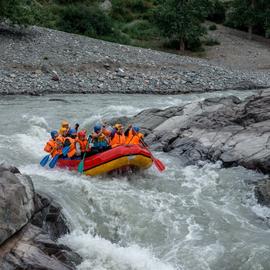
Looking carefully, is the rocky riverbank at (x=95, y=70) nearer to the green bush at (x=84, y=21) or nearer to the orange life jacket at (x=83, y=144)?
the green bush at (x=84, y=21)

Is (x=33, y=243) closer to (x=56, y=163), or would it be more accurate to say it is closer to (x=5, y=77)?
(x=56, y=163)

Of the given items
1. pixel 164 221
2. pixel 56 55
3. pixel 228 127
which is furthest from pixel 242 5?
pixel 164 221

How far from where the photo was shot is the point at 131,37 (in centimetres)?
3912

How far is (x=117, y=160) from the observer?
43.0 ft

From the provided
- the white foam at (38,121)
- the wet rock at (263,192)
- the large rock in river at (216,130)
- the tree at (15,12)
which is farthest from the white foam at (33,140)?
the tree at (15,12)

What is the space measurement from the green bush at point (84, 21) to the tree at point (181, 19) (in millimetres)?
3730

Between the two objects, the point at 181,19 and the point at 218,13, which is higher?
the point at 181,19

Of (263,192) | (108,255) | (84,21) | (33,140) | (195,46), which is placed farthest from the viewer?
(195,46)

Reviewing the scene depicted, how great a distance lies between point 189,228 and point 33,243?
3504mm

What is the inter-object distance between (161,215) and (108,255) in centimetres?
190

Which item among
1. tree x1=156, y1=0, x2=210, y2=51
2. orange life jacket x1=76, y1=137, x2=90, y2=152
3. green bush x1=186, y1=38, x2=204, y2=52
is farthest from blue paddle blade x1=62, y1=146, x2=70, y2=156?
green bush x1=186, y1=38, x2=204, y2=52

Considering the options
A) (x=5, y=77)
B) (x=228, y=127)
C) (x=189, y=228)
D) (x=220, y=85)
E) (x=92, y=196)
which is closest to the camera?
(x=189, y=228)

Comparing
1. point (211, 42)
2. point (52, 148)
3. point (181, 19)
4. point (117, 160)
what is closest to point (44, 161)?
point (52, 148)

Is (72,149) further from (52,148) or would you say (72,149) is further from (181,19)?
(181,19)
